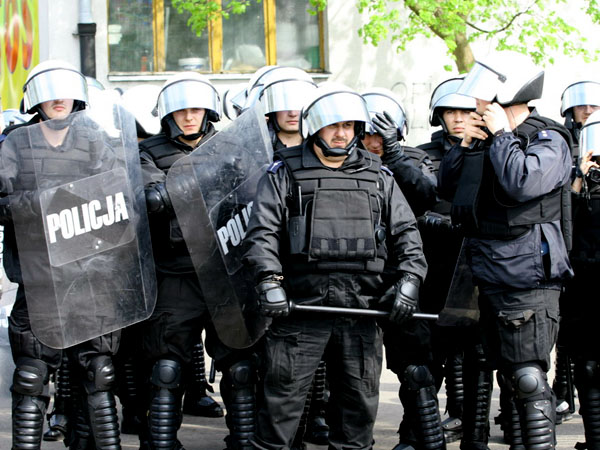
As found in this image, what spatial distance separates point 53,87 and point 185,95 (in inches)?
26.0

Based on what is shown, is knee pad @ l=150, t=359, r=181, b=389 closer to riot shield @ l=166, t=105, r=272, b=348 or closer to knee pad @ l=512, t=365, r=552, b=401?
riot shield @ l=166, t=105, r=272, b=348

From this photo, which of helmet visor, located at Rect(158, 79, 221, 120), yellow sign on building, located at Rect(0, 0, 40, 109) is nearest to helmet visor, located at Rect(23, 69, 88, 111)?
helmet visor, located at Rect(158, 79, 221, 120)

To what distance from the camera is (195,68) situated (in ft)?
44.5

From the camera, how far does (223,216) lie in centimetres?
494

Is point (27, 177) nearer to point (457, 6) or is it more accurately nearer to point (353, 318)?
point (353, 318)

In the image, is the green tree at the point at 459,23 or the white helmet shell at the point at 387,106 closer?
the white helmet shell at the point at 387,106

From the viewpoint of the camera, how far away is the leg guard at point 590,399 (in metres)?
5.00

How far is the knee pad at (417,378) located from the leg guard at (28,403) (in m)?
1.77

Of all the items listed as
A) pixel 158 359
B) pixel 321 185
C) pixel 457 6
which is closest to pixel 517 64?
pixel 321 185

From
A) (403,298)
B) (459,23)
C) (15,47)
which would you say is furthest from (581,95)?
(15,47)

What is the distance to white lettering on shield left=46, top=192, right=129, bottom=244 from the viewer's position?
15.5 feet

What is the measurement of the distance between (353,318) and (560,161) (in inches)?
45.2

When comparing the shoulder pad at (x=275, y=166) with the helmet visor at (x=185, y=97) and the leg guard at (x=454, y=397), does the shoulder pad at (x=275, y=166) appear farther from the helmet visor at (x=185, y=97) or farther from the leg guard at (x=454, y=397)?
the leg guard at (x=454, y=397)

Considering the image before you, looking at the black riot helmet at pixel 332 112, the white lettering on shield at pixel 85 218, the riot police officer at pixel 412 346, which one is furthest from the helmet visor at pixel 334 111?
the white lettering on shield at pixel 85 218
